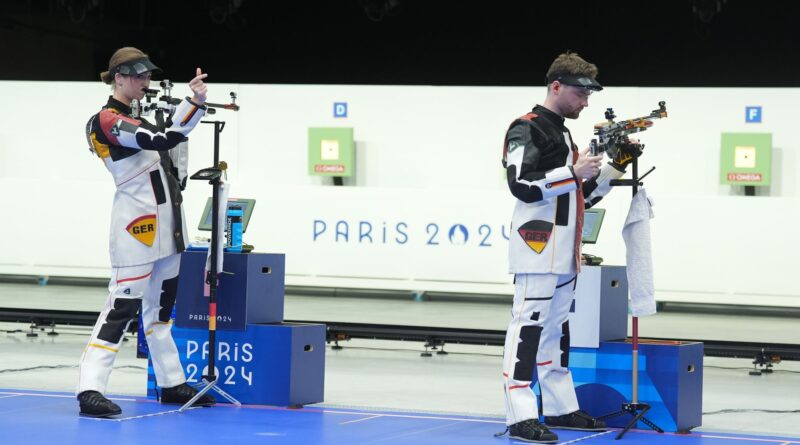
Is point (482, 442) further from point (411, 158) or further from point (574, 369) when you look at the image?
point (411, 158)

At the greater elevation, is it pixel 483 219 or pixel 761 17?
pixel 761 17

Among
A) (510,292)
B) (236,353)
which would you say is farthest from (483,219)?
(236,353)

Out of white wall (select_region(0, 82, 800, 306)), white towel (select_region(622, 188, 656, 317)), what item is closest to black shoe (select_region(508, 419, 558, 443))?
white towel (select_region(622, 188, 656, 317))

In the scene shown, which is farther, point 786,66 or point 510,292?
point 786,66

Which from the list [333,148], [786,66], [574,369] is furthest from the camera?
[786,66]

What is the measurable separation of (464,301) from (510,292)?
0.90 m

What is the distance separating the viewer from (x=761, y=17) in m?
15.3

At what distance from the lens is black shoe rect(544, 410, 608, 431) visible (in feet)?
19.9

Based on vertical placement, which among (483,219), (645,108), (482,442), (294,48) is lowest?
(482,442)

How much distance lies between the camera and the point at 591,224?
7.30 metres

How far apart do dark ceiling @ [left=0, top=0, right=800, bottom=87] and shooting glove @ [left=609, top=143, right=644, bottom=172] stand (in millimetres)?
9618

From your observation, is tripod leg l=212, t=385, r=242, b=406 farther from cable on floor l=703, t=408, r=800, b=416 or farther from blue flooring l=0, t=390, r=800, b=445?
cable on floor l=703, t=408, r=800, b=416

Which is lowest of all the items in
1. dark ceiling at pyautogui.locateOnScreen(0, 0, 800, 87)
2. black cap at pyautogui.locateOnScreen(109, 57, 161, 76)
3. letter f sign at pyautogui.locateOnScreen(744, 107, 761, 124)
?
black cap at pyautogui.locateOnScreen(109, 57, 161, 76)

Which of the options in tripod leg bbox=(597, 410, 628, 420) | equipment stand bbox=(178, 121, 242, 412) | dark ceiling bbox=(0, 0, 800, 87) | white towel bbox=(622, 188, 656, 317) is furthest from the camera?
dark ceiling bbox=(0, 0, 800, 87)
